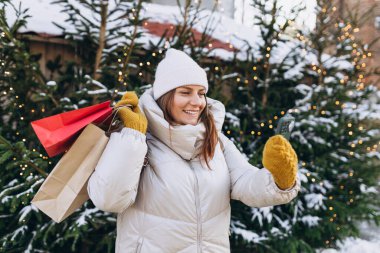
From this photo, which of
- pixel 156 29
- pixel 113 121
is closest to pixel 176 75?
pixel 113 121

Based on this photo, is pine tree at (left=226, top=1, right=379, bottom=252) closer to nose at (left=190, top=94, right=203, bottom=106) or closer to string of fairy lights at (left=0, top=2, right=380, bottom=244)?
string of fairy lights at (left=0, top=2, right=380, bottom=244)

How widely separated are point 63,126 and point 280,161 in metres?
1.09

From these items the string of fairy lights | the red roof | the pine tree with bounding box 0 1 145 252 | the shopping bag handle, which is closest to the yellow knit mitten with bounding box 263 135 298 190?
the shopping bag handle

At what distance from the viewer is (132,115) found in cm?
211

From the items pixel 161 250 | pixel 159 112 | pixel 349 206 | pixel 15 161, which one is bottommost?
pixel 349 206

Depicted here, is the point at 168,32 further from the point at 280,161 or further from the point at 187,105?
the point at 280,161

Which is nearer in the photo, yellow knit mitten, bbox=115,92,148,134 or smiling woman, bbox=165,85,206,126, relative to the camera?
yellow knit mitten, bbox=115,92,148,134

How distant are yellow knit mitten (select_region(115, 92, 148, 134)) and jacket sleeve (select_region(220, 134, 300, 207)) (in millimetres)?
608

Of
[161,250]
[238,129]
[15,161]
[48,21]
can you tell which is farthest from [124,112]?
[48,21]

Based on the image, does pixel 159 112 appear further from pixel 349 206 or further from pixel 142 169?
pixel 349 206

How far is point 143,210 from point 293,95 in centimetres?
357

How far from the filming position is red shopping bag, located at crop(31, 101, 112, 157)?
2.08 m

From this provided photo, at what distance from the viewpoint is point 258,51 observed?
509 cm

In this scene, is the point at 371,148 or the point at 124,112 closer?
the point at 124,112
